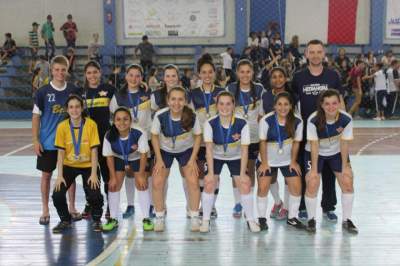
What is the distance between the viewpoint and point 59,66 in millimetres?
4516

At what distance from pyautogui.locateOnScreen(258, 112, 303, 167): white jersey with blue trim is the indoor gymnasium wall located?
1312 centimetres

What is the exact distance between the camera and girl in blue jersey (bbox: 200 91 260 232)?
14.3 ft

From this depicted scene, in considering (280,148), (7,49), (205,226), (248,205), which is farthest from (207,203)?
(7,49)

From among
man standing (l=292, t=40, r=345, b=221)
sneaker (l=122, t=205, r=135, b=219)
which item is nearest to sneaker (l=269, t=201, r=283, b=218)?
man standing (l=292, t=40, r=345, b=221)

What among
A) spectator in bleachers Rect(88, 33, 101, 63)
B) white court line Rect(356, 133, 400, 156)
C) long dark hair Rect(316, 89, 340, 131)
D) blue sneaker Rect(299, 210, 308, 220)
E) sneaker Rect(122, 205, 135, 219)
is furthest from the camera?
spectator in bleachers Rect(88, 33, 101, 63)

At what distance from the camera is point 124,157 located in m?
4.48

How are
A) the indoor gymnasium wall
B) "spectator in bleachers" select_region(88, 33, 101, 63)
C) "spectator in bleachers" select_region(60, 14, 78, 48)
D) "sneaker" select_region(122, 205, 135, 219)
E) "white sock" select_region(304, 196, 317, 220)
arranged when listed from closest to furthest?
"white sock" select_region(304, 196, 317, 220) < "sneaker" select_region(122, 205, 135, 219) < "spectator in bleachers" select_region(88, 33, 101, 63) < "spectator in bleachers" select_region(60, 14, 78, 48) < the indoor gymnasium wall

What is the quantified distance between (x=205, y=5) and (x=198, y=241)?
13.1 m

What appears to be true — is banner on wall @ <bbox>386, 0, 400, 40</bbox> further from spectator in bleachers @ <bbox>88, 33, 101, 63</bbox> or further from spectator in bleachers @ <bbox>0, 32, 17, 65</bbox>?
spectator in bleachers @ <bbox>0, 32, 17, 65</bbox>

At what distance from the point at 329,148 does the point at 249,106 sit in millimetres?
814

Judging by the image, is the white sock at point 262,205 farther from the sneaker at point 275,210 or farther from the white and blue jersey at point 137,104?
the white and blue jersey at point 137,104

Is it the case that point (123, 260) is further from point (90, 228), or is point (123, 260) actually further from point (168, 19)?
point (168, 19)

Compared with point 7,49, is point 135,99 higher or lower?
lower

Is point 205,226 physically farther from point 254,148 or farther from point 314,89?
point 314,89
